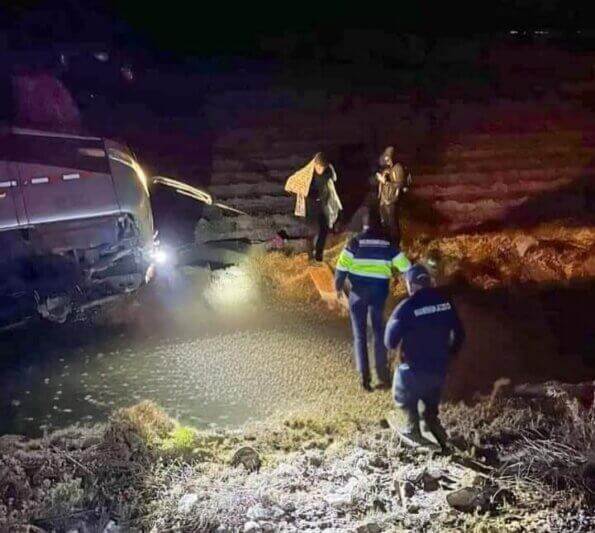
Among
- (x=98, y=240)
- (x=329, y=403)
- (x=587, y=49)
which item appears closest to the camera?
(x=329, y=403)

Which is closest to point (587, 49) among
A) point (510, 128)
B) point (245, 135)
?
point (510, 128)

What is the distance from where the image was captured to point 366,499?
5973 millimetres

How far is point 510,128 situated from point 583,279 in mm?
4612

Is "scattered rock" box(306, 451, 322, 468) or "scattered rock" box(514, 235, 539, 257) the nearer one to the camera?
"scattered rock" box(306, 451, 322, 468)

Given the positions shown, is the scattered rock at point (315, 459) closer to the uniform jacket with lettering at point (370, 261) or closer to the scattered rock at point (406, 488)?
the scattered rock at point (406, 488)

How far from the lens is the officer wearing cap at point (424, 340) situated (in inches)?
241

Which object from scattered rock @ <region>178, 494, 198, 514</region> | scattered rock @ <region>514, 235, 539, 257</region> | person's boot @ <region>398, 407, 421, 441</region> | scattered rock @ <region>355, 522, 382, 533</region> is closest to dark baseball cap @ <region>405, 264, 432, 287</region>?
person's boot @ <region>398, 407, 421, 441</region>

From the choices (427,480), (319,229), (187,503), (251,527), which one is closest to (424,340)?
(427,480)

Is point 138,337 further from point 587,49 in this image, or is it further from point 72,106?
point 587,49

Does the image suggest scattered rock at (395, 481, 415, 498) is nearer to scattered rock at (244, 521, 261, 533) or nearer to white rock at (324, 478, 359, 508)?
white rock at (324, 478, 359, 508)

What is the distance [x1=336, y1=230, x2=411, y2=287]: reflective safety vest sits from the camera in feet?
22.7

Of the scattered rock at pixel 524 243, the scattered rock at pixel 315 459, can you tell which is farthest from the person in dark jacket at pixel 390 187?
the scattered rock at pixel 315 459

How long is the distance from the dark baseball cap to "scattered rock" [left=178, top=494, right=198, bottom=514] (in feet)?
7.71

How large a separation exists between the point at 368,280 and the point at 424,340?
3.80ft
